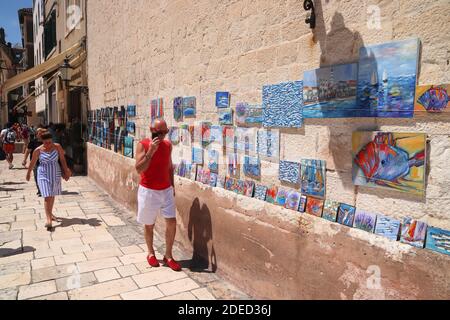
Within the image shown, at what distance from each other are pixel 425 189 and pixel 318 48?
4.16ft

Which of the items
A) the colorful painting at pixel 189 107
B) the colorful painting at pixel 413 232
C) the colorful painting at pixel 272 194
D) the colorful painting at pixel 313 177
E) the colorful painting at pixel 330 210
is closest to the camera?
the colorful painting at pixel 413 232

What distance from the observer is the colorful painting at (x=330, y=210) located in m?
2.49

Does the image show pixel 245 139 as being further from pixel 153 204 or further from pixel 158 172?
pixel 153 204

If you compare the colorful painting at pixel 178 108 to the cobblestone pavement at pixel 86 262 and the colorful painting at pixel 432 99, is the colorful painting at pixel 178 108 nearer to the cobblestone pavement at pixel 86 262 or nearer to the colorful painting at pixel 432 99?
the cobblestone pavement at pixel 86 262

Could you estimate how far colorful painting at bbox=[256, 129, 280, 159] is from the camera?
9.94 feet

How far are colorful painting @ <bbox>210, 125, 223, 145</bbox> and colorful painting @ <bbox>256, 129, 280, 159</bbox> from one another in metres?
0.64

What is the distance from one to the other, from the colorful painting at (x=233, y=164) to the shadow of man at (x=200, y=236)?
61 cm

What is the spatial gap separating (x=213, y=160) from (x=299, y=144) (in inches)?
53.1

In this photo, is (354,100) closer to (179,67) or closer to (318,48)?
(318,48)

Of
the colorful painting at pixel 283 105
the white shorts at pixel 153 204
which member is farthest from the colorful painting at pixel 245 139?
the white shorts at pixel 153 204

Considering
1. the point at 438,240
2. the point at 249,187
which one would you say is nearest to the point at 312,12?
the point at 249,187

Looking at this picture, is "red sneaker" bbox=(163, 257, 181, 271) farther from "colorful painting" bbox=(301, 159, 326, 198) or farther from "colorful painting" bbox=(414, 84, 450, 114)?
"colorful painting" bbox=(414, 84, 450, 114)

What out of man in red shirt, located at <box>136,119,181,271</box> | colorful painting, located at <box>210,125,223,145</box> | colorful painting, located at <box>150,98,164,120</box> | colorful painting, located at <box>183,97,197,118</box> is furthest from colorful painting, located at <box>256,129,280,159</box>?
colorful painting, located at <box>150,98,164,120</box>
